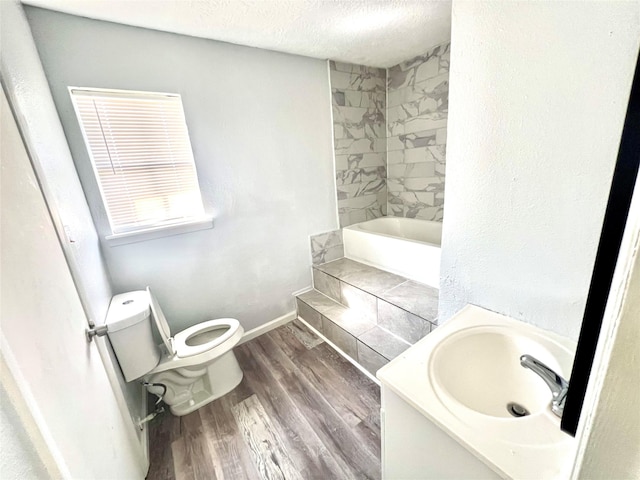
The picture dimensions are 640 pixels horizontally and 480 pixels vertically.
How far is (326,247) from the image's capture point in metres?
2.60

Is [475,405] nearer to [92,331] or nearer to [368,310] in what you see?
[368,310]

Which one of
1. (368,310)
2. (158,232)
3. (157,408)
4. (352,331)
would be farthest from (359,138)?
(157,408)

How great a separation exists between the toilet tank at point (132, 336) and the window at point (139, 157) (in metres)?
0.50

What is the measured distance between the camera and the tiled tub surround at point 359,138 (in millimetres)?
2402

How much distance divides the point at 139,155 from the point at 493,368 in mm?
2234

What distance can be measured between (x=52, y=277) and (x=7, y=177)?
316mm

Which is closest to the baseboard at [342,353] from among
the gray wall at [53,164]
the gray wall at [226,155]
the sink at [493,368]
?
the gray wall at [226,155]

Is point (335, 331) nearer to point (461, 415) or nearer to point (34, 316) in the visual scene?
point (461, 415)

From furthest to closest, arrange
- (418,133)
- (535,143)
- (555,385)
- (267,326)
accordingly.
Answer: (418,133) < (267,326) < (535,143) < (555,385)

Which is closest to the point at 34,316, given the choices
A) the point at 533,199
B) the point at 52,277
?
the point at 52,277

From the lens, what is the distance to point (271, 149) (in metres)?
2.09

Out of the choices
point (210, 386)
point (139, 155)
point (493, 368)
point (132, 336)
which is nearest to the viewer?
point (493, 368)

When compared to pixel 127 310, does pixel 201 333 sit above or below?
below

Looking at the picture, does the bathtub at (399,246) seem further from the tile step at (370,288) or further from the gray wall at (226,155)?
the gray wall at (226,155)
